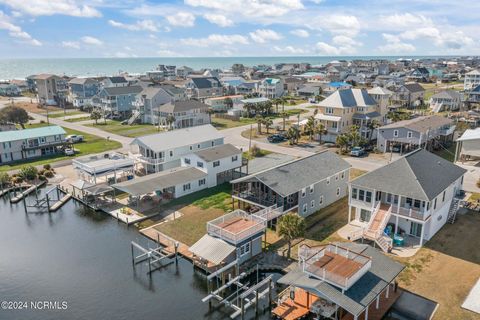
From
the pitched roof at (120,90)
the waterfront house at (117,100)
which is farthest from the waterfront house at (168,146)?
the pitched roof at (120,90)

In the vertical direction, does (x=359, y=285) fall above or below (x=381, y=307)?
above

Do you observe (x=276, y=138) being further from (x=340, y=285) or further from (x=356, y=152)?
(x=340, y=285)

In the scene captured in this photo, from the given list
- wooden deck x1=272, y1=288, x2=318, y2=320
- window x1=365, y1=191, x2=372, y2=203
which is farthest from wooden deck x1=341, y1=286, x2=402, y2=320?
window x1=365, y1=191, x2=372, y2=203

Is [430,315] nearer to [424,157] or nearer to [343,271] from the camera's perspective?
[343,271]

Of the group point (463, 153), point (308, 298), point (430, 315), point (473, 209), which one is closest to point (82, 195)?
point (308, 298)

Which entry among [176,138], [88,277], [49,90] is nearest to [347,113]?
[176,138]
